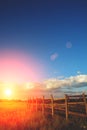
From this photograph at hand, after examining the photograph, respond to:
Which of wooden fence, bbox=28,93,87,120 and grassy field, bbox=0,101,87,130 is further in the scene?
wooden fence, bbox=28,93,87,120

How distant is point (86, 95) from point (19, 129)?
658cm

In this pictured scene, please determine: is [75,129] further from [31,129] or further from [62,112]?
[62,112]

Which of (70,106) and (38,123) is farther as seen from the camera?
(70,106)

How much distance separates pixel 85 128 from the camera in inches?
558

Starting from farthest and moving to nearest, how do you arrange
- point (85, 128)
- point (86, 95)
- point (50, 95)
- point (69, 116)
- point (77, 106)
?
point (50, 95)
point (77, 106)
point (69, 116)
point (86, 95)
point (85, 128)

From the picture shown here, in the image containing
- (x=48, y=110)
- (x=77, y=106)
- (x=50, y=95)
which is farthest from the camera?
(x=48, y=110)

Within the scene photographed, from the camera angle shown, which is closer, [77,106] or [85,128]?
[85,128]

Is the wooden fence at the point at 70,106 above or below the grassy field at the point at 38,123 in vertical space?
above

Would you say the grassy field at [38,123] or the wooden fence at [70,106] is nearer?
the grassy field at [38,123]

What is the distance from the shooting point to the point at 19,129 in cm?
1369

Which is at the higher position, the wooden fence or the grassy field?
the wooden fence

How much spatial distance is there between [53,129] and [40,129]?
0.80 metres

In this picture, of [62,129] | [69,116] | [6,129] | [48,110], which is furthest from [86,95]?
[48,110]

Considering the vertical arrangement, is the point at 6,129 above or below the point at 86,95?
below
